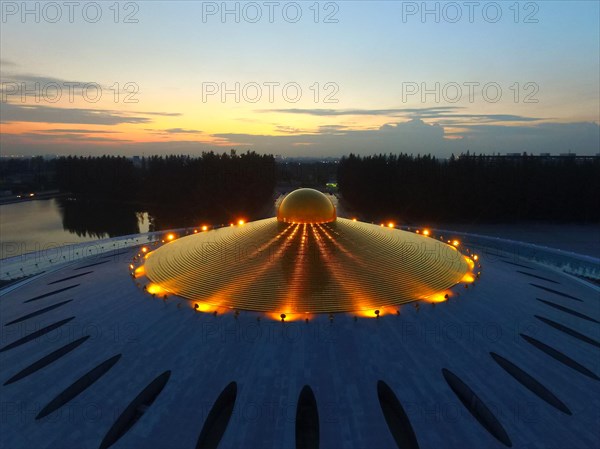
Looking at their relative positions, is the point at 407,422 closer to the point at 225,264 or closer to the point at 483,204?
the point at 225,264

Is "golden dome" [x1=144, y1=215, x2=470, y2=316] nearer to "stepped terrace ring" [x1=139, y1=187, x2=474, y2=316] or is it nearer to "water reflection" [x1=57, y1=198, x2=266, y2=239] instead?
"stepped terrace ring" [x1=139, y1=187, x2=474, y2=316]

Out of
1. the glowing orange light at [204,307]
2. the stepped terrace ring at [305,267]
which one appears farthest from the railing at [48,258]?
the glowing orange light at [204,307]

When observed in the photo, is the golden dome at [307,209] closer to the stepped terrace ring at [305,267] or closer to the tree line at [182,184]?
the stepped terrace ring at [305,267]

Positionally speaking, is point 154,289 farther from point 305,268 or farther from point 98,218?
point 98,218

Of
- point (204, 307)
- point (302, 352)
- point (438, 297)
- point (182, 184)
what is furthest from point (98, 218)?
point (438, 297)

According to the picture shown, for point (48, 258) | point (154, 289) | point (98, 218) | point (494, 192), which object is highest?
point (494, 192)

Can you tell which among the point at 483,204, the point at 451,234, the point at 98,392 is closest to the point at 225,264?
the point at 98,392
